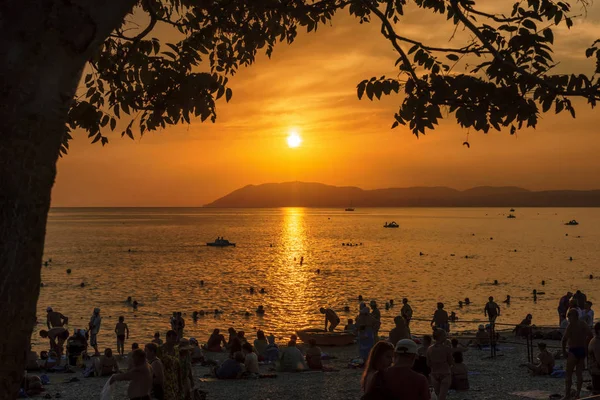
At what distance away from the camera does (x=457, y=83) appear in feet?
19.1

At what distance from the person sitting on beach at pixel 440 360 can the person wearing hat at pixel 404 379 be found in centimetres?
591

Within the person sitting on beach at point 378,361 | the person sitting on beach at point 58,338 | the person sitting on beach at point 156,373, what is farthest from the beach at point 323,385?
the person sitting on beach at point 378,361

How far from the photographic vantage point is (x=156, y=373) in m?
11.2

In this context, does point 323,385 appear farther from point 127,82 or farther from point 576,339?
point 127,82

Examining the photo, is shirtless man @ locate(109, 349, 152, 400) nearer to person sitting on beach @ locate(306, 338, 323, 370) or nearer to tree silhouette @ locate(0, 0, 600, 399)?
tree silhouette @ locate(0, 0, 600, 399)

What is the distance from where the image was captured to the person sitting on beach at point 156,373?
1118 centimetres

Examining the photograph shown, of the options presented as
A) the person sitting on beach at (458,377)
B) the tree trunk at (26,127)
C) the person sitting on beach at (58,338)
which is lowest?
the person sitting on beach at (58,338)

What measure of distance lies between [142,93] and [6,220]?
4362 mm

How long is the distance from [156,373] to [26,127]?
8534 millimetres

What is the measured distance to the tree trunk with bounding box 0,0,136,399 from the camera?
351cm

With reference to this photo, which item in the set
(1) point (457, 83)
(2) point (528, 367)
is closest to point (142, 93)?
(1) point (457, 83)

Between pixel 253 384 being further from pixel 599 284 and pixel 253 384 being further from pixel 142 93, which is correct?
pixel 599 284

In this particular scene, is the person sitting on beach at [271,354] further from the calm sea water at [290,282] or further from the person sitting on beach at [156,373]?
the calm sea water at [290,282]

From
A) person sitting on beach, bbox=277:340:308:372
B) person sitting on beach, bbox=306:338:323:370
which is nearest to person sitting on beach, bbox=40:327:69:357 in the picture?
person sitting on beach, bbox=277:340:308:372
